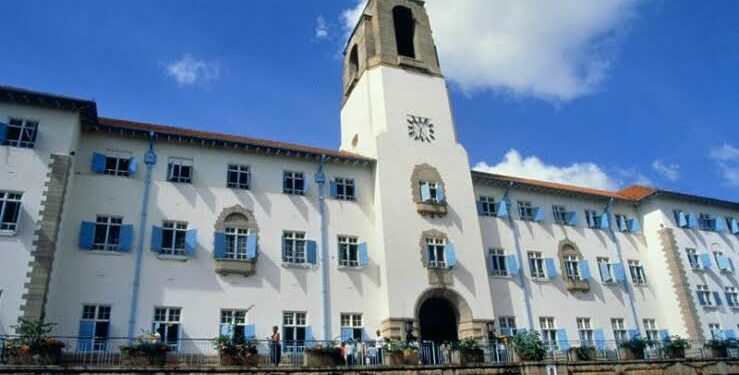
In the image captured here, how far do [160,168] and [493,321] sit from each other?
61.1 ft

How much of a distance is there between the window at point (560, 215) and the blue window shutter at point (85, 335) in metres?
26.9

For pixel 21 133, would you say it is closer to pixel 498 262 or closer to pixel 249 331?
pixel 249 331

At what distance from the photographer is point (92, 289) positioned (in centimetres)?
2233

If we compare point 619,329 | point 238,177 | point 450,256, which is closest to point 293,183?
point 238,177

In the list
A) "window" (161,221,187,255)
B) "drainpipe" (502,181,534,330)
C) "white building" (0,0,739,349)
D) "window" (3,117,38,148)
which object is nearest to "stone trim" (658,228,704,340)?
"white building" (0,0,739,349)

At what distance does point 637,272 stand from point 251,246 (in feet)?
85.0

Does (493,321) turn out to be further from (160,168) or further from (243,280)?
(160,168)

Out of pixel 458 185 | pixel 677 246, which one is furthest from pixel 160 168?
pixel 677 246

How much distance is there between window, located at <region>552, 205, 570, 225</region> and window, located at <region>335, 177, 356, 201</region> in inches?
557

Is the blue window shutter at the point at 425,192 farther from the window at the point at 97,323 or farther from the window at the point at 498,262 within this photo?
the window at the point at 97,323

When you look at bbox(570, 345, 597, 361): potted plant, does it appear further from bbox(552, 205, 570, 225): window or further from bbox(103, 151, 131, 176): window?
bbox(103, 151, 131, 176): window

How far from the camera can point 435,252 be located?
2884cm

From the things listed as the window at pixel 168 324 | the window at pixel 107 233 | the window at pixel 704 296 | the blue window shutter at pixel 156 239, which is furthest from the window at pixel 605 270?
the window at pixel 107 233

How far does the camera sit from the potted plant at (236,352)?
20.4m
